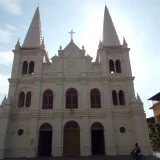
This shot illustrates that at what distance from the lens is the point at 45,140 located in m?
23.9

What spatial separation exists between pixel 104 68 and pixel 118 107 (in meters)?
5.81

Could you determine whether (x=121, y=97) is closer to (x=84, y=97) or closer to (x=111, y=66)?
(x=111, y=66)

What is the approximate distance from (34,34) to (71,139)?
56.6ft

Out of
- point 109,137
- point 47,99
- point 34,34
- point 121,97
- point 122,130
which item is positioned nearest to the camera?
point 109,137

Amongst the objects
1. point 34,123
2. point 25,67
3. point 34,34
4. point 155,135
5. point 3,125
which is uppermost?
point 34,34

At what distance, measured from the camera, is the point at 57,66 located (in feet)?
85.7

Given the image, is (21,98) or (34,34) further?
(34,34)

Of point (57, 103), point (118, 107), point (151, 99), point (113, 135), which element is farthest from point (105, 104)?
point (151, 99)

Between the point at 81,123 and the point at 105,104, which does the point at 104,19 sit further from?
the point at 81,123

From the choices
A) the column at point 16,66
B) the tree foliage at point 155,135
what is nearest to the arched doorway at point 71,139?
the tree foliage at point 155,135

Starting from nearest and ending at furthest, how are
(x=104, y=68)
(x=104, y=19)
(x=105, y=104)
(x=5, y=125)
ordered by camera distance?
(x=5, y=125), (x=105, y=104), (x=104, y=68), (x=104, y=19)

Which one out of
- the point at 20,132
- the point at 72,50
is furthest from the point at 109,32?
the point at 20,132

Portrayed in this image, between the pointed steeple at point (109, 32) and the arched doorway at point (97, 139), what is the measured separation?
12761mm

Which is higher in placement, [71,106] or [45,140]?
[71,106]
